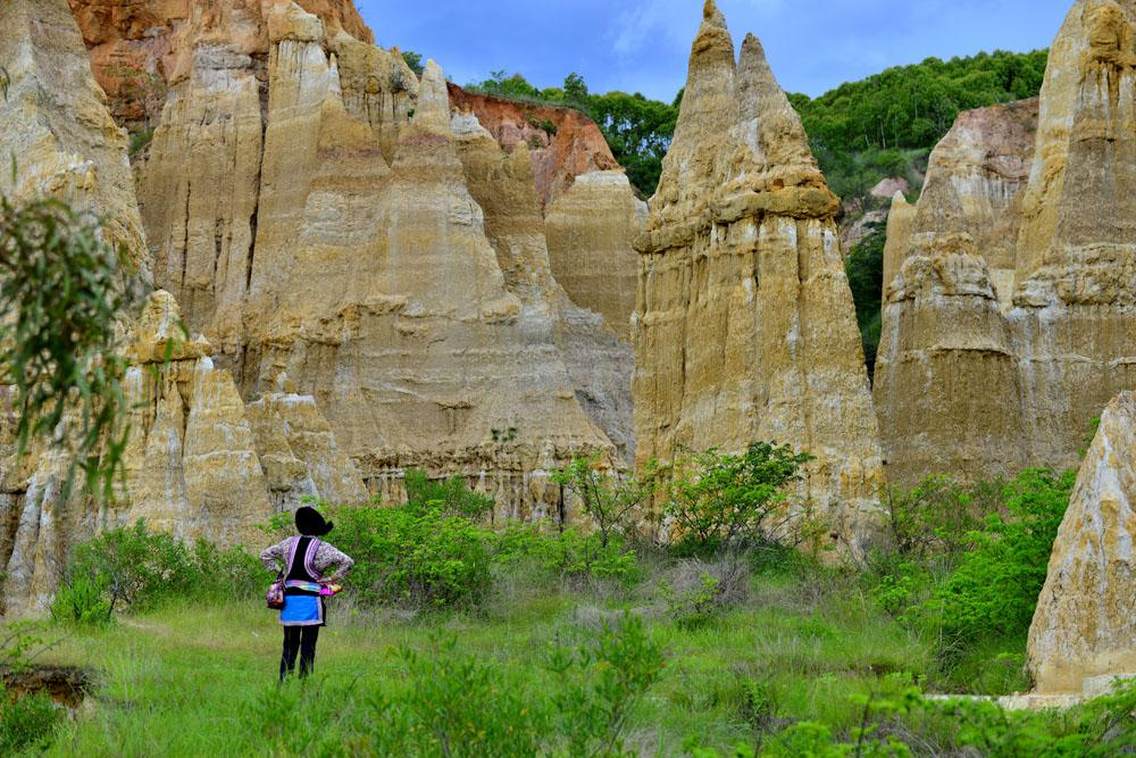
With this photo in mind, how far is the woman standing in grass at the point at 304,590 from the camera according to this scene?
10711mm

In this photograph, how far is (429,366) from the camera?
4447 cm

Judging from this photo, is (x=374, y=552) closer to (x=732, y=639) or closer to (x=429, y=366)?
(x=732, y=639)

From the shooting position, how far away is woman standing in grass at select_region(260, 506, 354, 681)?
1071 centimetres

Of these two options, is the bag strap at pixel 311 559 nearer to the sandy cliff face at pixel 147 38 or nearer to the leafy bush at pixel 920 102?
the sandy cliff face at pixel 147 38

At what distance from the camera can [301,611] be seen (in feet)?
35.3

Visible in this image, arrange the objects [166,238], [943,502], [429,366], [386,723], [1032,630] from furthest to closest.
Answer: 1. [166,238]
2. [429,366]
3. [943,502]
4. [1032,630]
5. [386,723]

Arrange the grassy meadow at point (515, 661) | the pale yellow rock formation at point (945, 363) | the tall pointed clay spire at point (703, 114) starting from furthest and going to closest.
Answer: the pale yellow rock formation at point (945, 363)
the tall pointed clay spire at point (703, 114)
the grassy meadow at point (515, 661)

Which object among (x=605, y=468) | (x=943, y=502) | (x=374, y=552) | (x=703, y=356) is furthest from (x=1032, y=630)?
(x=605, y=468)

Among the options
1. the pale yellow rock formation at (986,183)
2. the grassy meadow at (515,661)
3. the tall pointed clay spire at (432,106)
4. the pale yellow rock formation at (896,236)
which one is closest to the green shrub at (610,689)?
the grassy meadow at (515,661)

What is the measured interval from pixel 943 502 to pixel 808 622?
8.09m

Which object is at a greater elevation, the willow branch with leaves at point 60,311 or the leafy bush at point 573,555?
the willow branch with leaves at point 60,311

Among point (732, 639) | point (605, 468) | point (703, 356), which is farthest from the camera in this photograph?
point (605, 468)

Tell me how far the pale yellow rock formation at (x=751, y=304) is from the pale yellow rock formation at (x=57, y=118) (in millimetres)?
12114

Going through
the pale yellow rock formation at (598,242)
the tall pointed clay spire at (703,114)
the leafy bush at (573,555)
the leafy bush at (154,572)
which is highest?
the pale yellow rock formation at (598,242)
